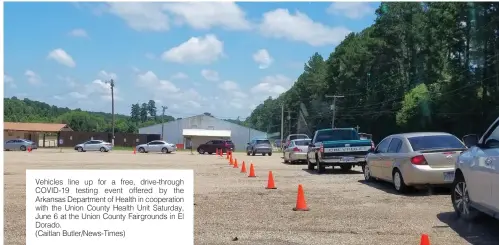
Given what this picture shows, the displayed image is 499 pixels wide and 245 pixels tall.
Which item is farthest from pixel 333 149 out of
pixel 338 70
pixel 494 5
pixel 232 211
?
pixel 338 70

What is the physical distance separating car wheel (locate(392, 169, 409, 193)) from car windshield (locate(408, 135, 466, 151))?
2.30ft

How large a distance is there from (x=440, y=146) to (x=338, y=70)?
276 ft

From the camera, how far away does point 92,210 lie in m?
5.49

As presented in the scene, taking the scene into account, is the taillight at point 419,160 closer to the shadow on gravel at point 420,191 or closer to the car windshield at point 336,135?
the shadow on gravel at point 420,191

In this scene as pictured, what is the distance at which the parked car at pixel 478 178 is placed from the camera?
23.0ft

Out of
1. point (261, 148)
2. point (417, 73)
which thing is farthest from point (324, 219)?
point (417, 73)

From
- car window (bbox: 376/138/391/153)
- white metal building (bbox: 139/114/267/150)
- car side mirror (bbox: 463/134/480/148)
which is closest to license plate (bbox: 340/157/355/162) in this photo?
car window (bbox: 376/138/391/153)

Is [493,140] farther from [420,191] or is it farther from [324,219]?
[420,191]

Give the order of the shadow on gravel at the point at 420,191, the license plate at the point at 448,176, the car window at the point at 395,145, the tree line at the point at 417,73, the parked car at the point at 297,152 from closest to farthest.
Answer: the license plate at the point at 448,176 < the shadow on gravel at the point at 420,191 < the car window at the point at 395,145 < the parked car at the point at 297,152 < the tree line at the point at 417,73

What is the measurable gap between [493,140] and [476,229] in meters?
1.28

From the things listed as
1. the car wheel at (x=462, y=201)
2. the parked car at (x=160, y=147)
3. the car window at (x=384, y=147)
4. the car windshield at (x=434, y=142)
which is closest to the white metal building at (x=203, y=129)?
the parked car at (x=160, y=147)

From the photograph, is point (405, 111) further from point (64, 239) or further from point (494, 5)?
point (64, 239)

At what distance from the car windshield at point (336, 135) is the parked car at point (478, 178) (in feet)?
36.7

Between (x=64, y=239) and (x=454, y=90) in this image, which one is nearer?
(x=64, y=239)
